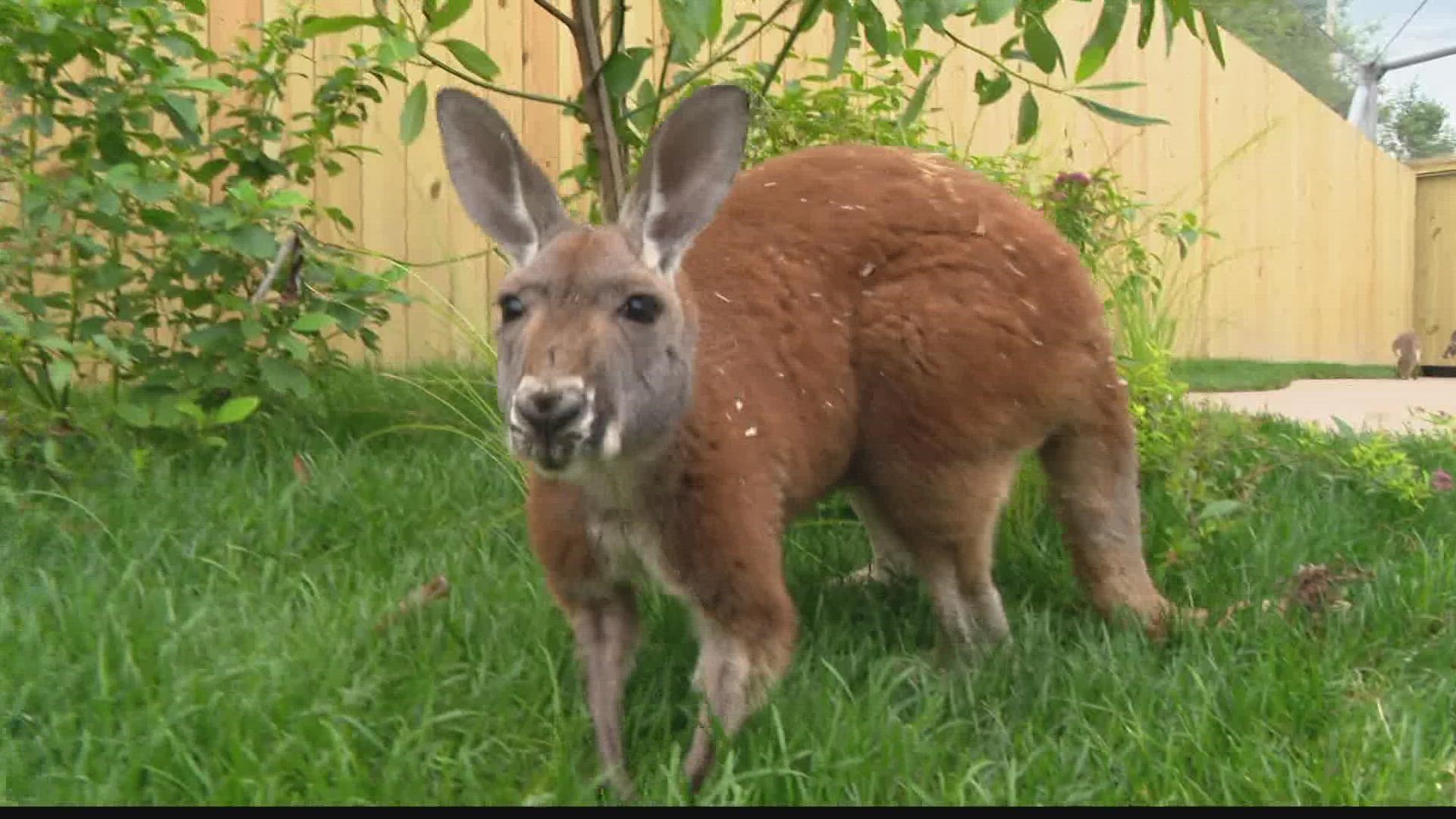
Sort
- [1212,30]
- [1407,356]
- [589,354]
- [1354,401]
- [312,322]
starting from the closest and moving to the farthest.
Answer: [589,354] → [1212,30] → [312,322] → [1354,401] → [1407,356]

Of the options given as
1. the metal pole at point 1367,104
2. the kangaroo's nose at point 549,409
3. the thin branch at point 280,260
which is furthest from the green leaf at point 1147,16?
the metal pole at point 1367,104

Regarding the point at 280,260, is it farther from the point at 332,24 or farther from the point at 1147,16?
the point at 1147,16

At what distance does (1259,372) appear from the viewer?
351 inches

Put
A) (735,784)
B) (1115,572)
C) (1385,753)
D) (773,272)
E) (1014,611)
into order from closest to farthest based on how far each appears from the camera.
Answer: (735,784) < (1385,753) < (773,272) < (1115,572) < (1014,611)

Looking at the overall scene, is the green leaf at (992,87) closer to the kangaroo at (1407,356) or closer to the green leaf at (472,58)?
the green leaf at (472,58)

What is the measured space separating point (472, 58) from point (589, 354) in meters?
1.09

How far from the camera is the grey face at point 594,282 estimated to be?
192 cm

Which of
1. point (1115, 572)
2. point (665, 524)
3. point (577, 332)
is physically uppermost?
point (577, 332)

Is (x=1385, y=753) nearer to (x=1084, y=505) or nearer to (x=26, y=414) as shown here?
(x=1084, y=505)

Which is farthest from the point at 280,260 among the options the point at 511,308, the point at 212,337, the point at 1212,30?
the point at 1212,30

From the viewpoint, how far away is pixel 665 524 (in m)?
2.22

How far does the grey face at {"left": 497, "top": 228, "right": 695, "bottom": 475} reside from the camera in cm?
189

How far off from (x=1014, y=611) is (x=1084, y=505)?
0.39 m

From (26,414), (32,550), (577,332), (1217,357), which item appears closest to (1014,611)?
(577,332)
